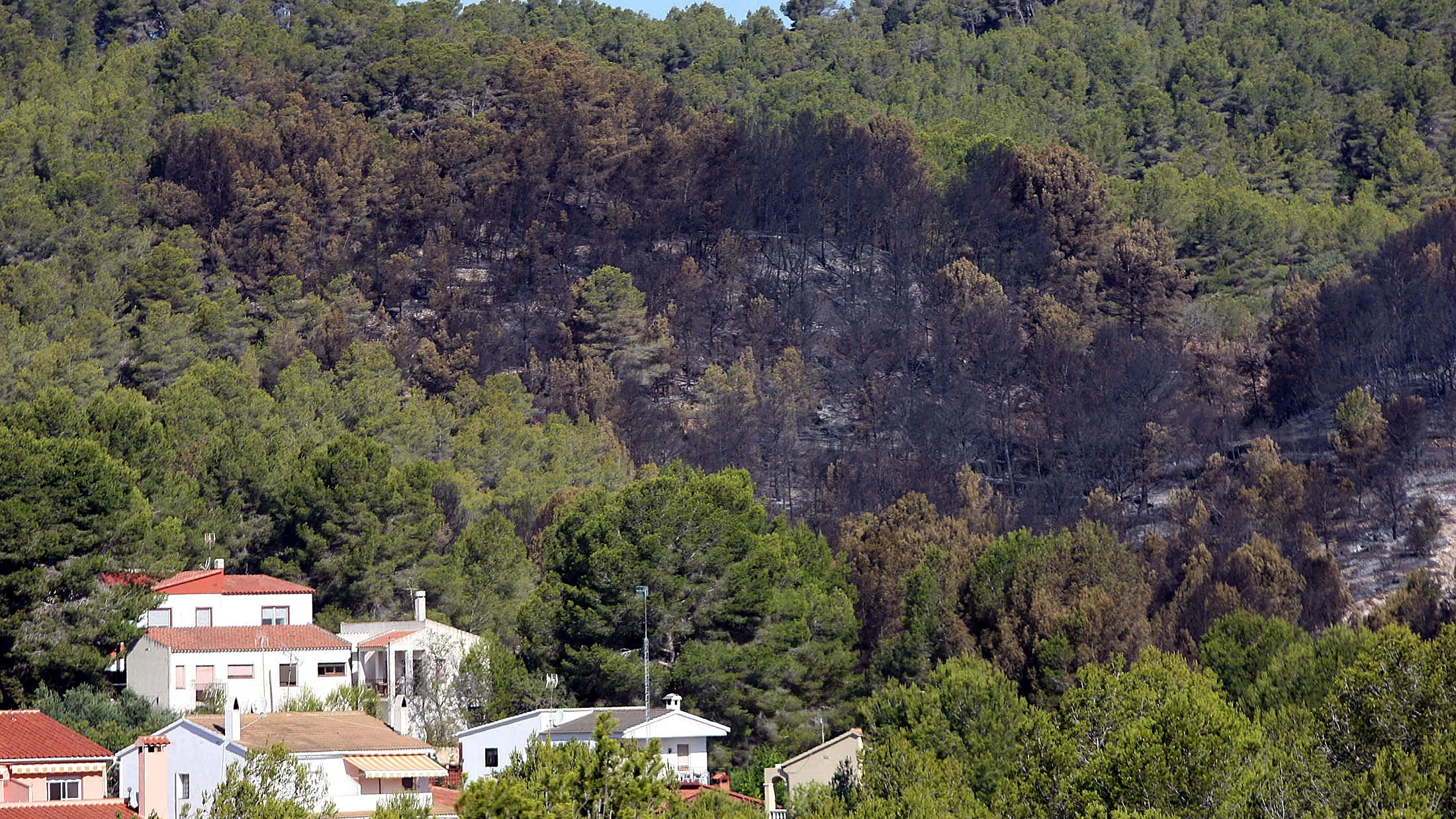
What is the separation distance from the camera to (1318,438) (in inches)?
3211

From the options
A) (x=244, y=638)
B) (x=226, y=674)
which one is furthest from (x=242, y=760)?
(x=244, y=638)

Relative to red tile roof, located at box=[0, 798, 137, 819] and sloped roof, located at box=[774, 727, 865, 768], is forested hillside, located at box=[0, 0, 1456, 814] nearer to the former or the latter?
sloped roof, located at box=[774, 727, 865, 768]

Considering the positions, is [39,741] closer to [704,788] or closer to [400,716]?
[400,716]

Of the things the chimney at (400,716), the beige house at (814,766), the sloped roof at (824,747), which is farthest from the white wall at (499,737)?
the sloped roof at (824,747)

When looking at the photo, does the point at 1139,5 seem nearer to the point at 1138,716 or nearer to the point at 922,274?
the point at 922,274

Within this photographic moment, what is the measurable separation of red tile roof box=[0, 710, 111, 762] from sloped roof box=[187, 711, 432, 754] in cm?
177

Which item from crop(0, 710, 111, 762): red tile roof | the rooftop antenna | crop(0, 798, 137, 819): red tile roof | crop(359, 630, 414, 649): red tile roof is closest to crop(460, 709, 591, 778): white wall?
the rooftop antenna

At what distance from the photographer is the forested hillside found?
53.1 m

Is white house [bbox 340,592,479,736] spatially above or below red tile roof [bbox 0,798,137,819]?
above

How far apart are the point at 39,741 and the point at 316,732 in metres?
4.48

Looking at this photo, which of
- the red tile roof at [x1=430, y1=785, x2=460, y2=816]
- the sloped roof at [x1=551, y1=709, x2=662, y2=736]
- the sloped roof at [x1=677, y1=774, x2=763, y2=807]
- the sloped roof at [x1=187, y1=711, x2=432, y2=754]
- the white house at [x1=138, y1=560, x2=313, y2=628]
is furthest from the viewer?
the white house at [x1=138, y1=560, x2=313, y2=628]

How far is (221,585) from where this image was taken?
53281mm

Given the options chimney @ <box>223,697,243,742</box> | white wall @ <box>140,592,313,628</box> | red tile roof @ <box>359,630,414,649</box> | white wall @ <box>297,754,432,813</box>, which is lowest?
white wall @ <box>297,754,432,813</box>

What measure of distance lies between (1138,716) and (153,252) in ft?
193
